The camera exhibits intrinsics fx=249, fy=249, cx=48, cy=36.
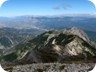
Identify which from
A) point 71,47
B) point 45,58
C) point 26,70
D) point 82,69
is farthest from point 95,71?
point 71,47

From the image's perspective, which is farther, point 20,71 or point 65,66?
point 65,66

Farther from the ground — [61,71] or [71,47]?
[61,71]

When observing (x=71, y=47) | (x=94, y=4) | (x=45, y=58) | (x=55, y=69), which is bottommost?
(x=71, y=47)

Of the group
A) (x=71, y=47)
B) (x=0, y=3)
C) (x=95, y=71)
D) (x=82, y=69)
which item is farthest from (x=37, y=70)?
(x=71, y=47)

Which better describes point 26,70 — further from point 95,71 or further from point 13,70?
point 95,71

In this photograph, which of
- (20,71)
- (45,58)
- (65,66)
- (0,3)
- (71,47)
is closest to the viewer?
(0,3)

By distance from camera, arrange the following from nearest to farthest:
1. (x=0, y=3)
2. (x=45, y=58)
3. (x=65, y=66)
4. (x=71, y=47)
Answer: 1. (x=0, y=3)
2. (x=65, y=66)
3. (x=45, y=58)
4. (x=71, y=47)

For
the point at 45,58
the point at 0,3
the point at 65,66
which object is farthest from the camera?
the point at 45,58

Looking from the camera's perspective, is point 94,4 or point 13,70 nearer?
point 94,4

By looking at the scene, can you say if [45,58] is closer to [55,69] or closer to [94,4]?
[55,69]
